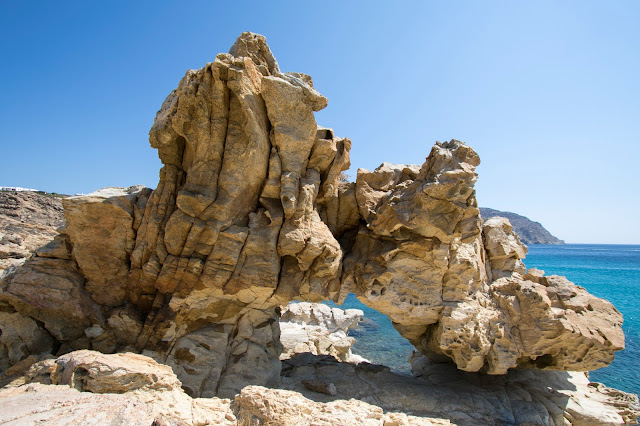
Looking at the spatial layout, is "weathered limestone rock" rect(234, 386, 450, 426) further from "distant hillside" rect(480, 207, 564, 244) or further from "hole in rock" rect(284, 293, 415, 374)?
"distant hillside" rect(480, 207, 564, 244)

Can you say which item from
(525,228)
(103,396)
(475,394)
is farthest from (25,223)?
(525,228)

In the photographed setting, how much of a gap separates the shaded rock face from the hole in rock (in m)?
8.56

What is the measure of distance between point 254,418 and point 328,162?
7.19m

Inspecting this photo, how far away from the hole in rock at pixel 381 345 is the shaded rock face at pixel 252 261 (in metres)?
8.56

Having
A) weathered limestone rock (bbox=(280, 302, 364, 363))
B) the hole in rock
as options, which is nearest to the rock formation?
weathered limestone rock (bbox=(280, 302, 364, 363))

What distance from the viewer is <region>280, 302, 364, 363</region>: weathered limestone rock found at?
1463 centimetres

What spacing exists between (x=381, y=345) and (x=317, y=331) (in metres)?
8.26

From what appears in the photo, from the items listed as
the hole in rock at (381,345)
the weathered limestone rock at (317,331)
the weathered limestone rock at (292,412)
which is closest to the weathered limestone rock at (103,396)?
the weathered limestone rock at (292,412)

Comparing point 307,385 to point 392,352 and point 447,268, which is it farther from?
point 392,352

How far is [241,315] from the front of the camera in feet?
33.4

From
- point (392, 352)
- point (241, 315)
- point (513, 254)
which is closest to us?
point (241, 315)

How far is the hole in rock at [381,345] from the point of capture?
20141mm

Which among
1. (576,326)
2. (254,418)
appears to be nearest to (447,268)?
(576,326)

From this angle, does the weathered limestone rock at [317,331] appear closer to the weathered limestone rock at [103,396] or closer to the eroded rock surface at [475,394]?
the eroded rock surface at [475,394]
